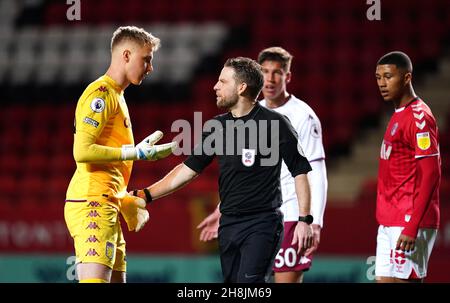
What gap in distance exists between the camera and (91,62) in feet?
44.2

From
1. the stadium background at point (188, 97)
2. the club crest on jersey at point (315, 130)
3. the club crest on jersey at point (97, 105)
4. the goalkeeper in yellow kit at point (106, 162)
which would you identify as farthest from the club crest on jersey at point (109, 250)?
the stadium background at point (188, 97)

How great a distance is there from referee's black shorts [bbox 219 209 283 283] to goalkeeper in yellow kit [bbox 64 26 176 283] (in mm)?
612

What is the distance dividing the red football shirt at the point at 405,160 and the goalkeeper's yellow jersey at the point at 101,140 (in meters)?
1.69

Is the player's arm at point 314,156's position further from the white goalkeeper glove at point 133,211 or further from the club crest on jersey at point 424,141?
the white goalkeeper glove at point 133,211

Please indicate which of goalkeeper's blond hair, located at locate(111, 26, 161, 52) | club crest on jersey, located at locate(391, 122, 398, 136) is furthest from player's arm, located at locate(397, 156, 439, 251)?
goalkeeper's blond hair, located at locate(111, 26, 161, 52)

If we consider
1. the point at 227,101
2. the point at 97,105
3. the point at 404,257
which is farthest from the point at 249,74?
the point at 404,257

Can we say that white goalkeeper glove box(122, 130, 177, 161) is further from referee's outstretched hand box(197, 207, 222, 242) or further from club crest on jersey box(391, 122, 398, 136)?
club crest on jersey box(391, 122, 398, 136)

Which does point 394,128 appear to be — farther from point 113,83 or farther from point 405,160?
point 113,83

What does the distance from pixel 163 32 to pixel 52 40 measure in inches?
80.7

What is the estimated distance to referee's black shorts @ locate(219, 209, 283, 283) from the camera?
461 cm

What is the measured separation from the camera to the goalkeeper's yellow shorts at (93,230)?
4.63 m

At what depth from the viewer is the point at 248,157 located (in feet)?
15.6
